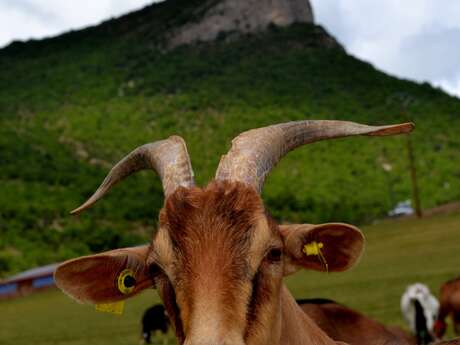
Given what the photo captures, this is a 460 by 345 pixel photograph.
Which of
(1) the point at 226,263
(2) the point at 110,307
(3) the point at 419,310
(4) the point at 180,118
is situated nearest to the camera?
(1) the point at 226,263

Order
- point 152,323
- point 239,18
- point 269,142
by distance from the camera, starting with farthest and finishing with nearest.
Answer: point 239,18 < point 152,323 < point 269,142

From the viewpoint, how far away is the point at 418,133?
234 feet

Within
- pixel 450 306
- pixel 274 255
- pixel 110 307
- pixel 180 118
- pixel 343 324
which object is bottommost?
pixel 180 118

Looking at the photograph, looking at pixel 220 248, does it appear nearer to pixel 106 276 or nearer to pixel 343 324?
pixel 106 276

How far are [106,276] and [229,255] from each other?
Answer: 1059 mm

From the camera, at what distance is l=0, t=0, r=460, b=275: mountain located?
56156 mm

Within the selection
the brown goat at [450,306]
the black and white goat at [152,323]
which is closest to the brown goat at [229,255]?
the brown goat at [450,306]

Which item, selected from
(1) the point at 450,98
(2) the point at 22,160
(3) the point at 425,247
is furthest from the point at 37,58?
(3) the point at 425,247

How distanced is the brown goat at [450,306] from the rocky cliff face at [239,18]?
3150 inches

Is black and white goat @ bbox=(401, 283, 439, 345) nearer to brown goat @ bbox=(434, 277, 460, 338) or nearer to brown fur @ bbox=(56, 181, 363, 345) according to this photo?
brown goat @ bbox=(434, 277, 460, 338)

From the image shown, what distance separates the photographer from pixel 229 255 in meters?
3.95

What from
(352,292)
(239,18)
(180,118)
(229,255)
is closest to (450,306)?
(352,292)

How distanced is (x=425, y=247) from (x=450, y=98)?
167 feet

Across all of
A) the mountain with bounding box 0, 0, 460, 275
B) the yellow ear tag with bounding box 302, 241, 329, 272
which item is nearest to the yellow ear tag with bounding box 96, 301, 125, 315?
the yellow ear tag with bounding box 302, 241, 329, 272
